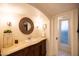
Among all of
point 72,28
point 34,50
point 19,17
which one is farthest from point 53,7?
point 34,50

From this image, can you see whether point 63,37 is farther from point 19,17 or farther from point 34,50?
point 19,17

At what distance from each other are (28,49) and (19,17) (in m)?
0.53

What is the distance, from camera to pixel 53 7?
195 cm

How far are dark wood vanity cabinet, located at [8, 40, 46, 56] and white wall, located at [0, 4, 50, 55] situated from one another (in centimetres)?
14

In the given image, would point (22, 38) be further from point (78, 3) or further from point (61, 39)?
point (78, 3)

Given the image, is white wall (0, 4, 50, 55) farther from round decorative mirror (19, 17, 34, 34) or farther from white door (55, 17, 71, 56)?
white door (55, 17, 71, 56)

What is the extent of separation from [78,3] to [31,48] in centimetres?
105

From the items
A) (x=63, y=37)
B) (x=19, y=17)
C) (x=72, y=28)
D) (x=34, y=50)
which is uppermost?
(x=19, y=17)

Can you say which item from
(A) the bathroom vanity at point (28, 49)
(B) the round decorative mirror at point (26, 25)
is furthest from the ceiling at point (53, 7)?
(A) the bathroom vanity at point (28, 49)

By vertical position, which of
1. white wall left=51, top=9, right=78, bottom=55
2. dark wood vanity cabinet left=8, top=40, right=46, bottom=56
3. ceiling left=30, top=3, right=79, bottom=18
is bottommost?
dark wood vanity cabinet left=8, top=40, right=46, bottom=56

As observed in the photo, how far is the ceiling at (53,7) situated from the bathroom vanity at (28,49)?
1.50 feet

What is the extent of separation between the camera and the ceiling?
6.38 ft

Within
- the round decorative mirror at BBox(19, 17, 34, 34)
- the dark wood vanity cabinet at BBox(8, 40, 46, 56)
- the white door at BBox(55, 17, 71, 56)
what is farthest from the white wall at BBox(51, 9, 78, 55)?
the round decorative mirror at BBox(19, 17, 34, 34)

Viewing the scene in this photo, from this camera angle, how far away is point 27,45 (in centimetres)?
192
